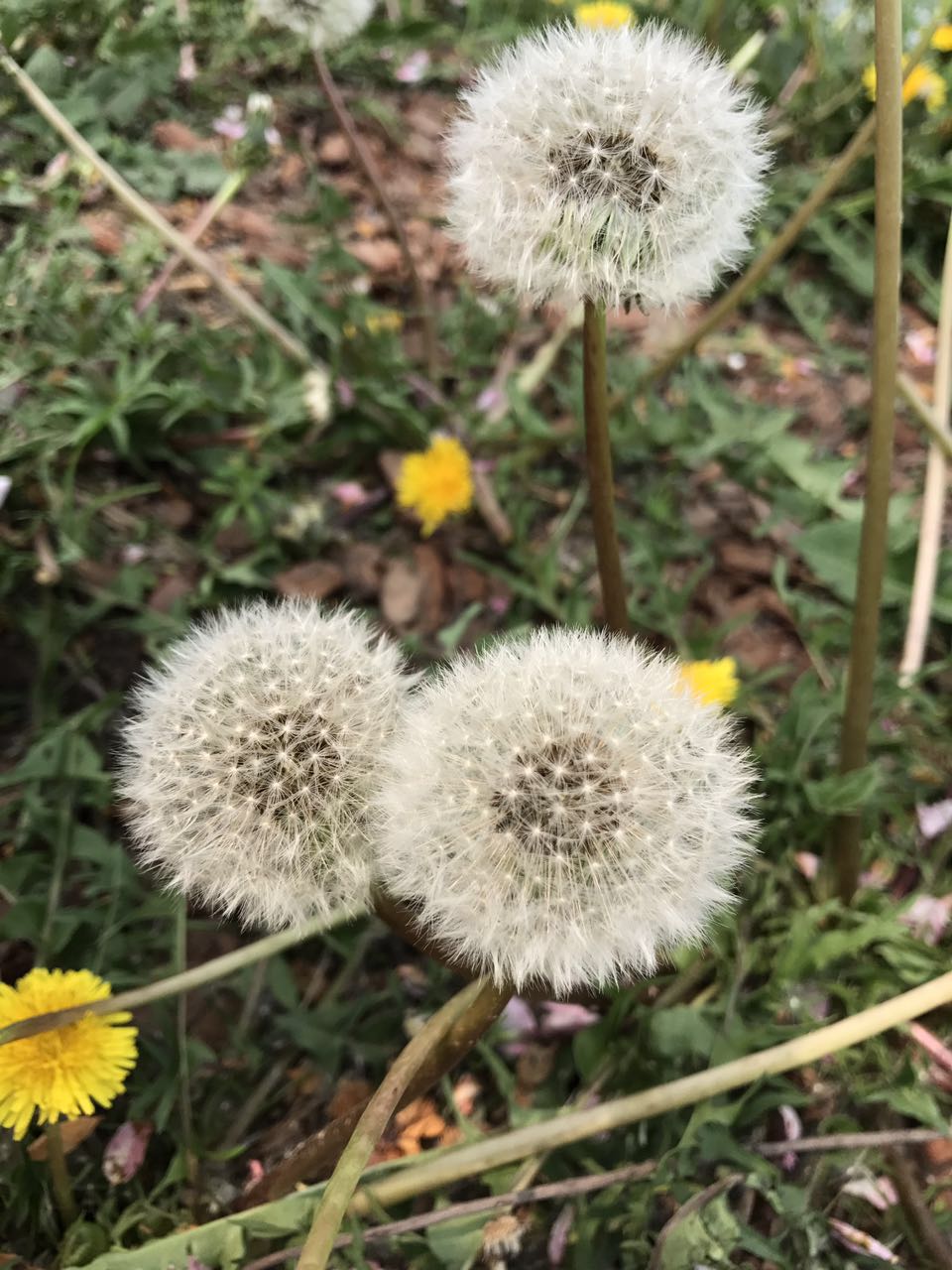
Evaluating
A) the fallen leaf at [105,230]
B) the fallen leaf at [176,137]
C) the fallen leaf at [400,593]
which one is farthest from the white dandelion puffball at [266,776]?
the fallen leaf at [176,137]

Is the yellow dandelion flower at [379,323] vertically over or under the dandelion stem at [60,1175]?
over

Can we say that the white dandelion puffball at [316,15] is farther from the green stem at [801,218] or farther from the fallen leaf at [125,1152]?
the fallen leaf at [125,1152]

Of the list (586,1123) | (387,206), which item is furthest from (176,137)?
(586,1123)

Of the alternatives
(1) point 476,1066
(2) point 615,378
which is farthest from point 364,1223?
(2) point 615,378

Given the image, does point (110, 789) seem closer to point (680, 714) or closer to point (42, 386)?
point (42, 386)

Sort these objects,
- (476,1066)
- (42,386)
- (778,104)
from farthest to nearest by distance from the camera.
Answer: (778,104), (42,386), (476,1066)

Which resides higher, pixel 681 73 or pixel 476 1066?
pixel 681 73

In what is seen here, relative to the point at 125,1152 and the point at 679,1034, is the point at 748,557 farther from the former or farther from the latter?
the point at 125,1152
